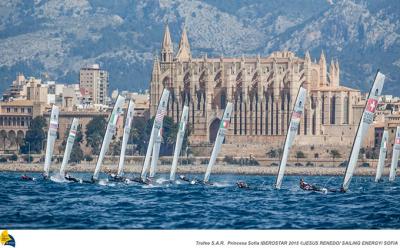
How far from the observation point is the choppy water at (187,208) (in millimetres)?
90513

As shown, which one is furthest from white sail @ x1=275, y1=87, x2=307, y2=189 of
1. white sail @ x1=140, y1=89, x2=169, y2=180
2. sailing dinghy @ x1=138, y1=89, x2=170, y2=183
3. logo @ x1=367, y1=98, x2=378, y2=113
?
white sail @ x1=140, y1=89, x2=169, y2=180

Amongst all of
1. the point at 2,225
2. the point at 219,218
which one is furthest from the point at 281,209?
the point at 2,225

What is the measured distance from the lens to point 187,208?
103438 millimetres

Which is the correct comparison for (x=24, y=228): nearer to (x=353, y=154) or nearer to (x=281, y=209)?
(x=281, y=209)

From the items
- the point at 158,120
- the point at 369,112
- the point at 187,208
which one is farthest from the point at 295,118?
the point at 158,120

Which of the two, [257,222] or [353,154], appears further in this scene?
[353,154]

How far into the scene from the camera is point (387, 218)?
312 ft
